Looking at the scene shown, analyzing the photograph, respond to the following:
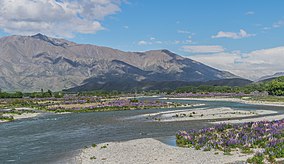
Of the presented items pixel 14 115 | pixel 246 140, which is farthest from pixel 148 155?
pixel 14 115

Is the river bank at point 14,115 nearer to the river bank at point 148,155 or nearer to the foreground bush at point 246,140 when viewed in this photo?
the river bank at point 148,155

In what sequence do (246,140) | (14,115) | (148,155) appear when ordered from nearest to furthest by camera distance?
(148,155)
(246,140)
(14,115)

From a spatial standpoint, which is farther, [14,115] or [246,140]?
[14,115]

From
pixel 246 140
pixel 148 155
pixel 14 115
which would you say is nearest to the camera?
pixel 148 155

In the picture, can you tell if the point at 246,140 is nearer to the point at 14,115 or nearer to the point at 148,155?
the point at 148,155

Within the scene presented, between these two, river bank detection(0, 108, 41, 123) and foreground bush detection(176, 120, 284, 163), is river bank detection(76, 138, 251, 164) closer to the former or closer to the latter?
foreground bush detection(176, 120, 284, 163)

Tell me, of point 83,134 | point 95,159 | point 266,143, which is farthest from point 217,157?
point 83,134

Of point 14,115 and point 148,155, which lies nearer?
point 148,155

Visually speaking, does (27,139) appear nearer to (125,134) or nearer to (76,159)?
(125,134)

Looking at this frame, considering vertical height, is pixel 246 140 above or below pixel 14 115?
above

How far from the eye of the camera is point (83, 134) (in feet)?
135

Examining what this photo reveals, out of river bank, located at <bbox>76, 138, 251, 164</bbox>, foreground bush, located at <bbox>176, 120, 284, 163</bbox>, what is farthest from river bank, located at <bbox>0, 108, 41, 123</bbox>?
foreground bush, located at <bbox>176, 120, 284, 163</bbox>

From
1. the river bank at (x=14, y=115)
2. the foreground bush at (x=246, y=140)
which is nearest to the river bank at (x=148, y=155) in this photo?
the foreground bush at (x=246, y=140)

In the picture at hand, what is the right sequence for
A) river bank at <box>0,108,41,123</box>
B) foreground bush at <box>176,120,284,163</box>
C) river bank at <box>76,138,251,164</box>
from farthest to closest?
river bank at <box>0,108,41,123</box> → foreground bush at <box>176,120,284,163</box> → river bank at <box>76,138,251,164</box>
